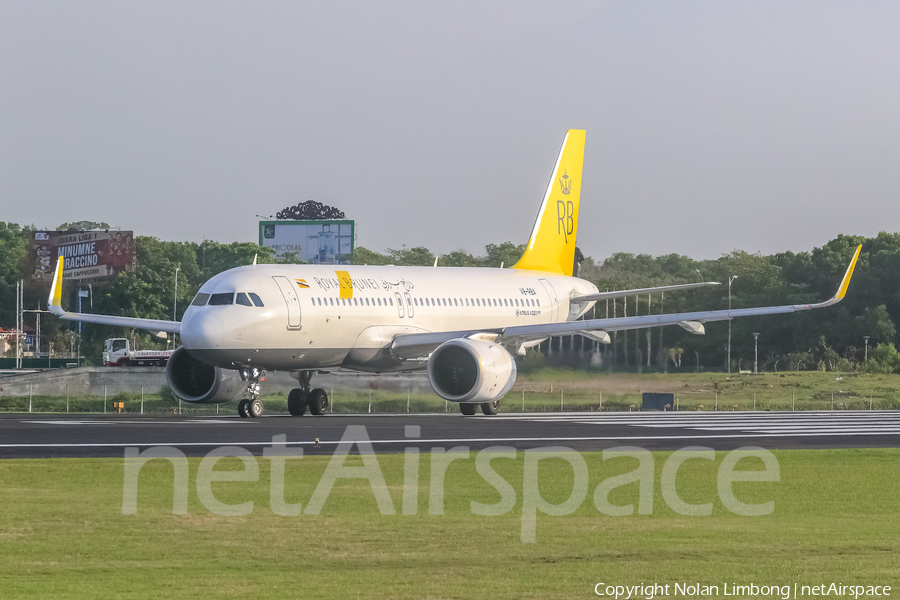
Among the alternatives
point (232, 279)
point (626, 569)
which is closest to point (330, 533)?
point (626, 569)

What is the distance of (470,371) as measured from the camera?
3353cm

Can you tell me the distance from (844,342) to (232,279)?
47409mm

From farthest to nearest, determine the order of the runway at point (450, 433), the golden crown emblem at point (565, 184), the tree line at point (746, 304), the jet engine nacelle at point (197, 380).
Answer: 1. the tree line at point (746, 304)
2. the golden crown emblem at point (565, 184)
3. the jet engine nacelle at point (197, 380)
4. the runway at point (450, 433)

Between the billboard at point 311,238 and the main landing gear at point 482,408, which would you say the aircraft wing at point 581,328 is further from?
the billboard at point 311,238

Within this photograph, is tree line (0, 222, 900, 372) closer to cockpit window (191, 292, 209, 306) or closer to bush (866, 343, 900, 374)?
bush (866, 343, 900, 374)

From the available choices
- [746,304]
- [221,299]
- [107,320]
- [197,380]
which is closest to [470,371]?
[221,299]

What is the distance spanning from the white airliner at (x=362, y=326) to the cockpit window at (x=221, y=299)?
26 millimetres

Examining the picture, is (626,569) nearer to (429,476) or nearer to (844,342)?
(429,476)

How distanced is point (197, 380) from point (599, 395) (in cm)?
1403

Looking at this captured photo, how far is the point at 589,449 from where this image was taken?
22188mm

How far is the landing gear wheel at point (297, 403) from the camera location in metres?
35.7

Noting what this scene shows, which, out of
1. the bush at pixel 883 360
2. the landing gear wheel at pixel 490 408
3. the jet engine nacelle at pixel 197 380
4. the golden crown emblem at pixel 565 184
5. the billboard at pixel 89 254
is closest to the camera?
the jet engine nacelle at pixel 197 380

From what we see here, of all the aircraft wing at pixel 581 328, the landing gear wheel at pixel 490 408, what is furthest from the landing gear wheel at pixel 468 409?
the aircraft wing at pixel 581 328

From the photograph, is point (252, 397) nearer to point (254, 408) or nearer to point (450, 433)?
point (254, 408)
